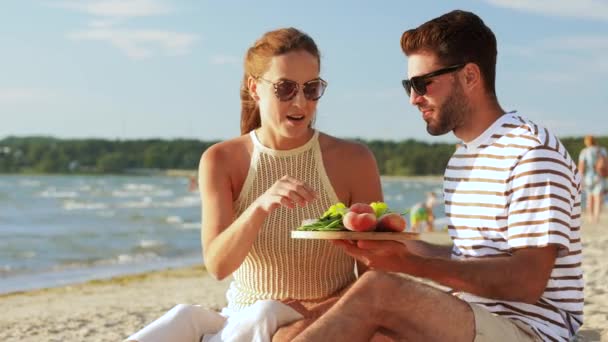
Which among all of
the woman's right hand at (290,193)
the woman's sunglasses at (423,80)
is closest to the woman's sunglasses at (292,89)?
the woman's sunglasses at (423,80)

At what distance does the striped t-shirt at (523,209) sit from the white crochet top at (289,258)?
62 centimetres

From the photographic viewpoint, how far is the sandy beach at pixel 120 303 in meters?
8.23

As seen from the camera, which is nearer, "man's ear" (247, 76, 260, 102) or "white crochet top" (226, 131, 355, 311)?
"white crochet top" (226, 131, 355, 311)

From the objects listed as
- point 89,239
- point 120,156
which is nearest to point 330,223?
point 89,239

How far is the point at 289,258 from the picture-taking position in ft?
13.1

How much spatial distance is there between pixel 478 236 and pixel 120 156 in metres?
90.1

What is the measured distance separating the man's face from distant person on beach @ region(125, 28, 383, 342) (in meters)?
0.54

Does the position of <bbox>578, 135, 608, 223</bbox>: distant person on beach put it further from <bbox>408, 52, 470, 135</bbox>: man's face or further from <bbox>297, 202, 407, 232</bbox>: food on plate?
<bbox>297, 202, 407, 232</bbox>: food on plate

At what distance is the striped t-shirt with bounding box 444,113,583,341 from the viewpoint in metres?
3.24

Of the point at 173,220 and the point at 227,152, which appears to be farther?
the point at 173,220

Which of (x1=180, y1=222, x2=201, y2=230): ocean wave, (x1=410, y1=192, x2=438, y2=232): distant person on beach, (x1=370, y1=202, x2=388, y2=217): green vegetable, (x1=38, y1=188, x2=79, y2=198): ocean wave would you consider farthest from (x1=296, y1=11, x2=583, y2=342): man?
(x1=38, y1=188, x2=79, y2=198): ocean wave

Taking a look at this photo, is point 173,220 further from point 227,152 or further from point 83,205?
point 227,152

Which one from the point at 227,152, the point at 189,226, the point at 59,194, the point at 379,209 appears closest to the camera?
the point at 379,209

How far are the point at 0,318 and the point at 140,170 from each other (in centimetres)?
8367
